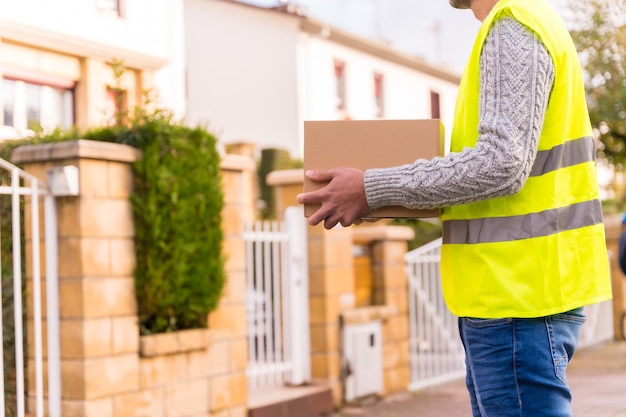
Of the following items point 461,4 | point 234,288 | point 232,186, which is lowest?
point 234,288

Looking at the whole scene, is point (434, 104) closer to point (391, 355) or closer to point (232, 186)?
point (391, 355)

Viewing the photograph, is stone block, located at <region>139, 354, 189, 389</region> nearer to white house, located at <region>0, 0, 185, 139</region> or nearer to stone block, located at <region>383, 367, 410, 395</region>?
stone block, located at <region>383, 367, 410, 395</region>

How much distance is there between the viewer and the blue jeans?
204 cm

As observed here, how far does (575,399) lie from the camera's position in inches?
328

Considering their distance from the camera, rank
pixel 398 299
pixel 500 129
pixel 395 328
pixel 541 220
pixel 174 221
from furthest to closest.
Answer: pixel 398 299 < pixel 395 328 < pixel 174 221 < pixel 541 220 < pixel 500 129

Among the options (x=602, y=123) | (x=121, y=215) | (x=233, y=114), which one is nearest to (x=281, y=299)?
(x=121, y=215)

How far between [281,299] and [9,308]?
2.70 metres

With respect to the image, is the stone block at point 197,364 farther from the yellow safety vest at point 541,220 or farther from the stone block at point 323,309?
the yellow safety vest at point 541,220

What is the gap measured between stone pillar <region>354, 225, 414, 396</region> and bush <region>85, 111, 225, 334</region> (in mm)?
2533

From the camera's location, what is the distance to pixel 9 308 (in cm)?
525

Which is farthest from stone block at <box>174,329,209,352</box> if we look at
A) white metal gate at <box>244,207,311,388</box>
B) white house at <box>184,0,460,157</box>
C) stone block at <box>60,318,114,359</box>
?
white house at <box>184,0,460,157</box>

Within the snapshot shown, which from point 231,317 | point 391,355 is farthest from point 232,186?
point 391,355

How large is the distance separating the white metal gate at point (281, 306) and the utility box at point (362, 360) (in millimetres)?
327

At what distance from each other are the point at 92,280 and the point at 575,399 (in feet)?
15.8
